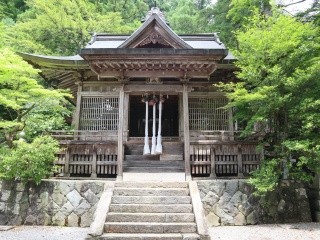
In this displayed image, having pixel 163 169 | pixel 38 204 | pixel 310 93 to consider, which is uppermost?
pixel 310 93

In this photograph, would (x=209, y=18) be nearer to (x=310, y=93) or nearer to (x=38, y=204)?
(x=310, y=93)

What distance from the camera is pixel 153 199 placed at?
7758mm

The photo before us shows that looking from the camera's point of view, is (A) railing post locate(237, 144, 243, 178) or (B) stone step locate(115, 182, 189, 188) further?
(A) railing post locate(237, 144, 243, 178)

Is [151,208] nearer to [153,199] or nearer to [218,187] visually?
[153,199]

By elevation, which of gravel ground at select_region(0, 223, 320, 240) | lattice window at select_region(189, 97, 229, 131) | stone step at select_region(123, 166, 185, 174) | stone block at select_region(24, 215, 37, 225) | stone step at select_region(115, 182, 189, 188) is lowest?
gravel ground at select_region(0, 223, 320, 240)

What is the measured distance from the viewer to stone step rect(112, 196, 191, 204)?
25.2 feet

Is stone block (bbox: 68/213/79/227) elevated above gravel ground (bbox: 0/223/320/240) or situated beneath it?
elevated above

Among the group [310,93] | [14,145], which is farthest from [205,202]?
[14,145]

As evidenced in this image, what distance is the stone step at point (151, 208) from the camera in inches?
289

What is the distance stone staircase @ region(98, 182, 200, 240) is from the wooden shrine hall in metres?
1.00

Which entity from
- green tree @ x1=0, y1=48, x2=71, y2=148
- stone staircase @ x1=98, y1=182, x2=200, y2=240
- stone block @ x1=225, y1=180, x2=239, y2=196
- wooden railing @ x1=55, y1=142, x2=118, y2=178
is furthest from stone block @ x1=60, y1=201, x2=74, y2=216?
stone block @ x1=225, y1=180, x2=239, y2=196

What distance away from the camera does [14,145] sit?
9859 millimetres

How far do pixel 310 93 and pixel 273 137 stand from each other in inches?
78.4

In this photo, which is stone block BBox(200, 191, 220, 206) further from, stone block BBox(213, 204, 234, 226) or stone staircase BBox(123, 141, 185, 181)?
stone staircase BBox(123, 141, 185, 181)
